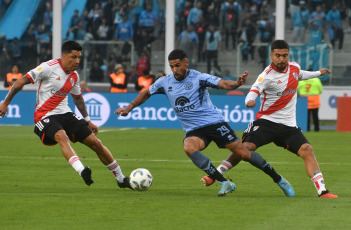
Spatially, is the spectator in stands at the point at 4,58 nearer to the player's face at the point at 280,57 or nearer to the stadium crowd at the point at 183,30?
the stadium crowd at the point at 183,30

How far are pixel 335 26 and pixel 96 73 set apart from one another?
903 cm

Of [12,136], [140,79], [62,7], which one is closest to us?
[12,136]

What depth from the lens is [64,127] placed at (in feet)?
32.6

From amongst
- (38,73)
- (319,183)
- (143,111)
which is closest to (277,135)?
(319,183)

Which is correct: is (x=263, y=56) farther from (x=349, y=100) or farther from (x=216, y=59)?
(x=349, y=100)

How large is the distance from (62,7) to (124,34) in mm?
2819

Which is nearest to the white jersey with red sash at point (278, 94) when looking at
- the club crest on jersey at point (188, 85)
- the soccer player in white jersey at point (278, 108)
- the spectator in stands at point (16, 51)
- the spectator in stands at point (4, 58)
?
the soccer player in white jersey at point (278, 108)

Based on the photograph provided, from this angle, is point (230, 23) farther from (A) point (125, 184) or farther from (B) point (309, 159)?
(B) point (309, 159)

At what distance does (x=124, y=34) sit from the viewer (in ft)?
98.8

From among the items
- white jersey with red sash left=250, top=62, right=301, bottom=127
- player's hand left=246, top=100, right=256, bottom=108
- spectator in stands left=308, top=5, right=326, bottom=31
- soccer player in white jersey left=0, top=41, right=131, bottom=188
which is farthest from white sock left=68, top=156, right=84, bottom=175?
spectator in stands left=308, top=5, right=326, bottom=31

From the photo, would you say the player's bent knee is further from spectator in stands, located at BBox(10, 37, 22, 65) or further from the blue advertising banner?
spectator in stands, located at BBox(10, 37, 22, 65)

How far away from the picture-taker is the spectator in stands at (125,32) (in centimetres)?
2989

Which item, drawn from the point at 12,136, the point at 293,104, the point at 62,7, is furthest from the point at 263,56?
the point at 293,104

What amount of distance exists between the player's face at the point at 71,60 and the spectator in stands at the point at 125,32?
778 inches
